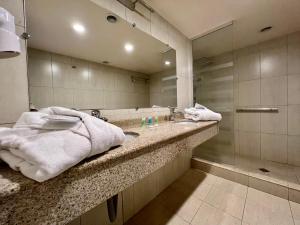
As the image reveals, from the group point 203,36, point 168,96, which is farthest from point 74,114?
point 203,36

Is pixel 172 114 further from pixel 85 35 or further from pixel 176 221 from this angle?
pixel 85 35

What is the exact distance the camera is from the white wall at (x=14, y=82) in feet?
2.05

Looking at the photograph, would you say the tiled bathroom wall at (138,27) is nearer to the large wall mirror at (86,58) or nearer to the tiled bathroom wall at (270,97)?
the large wall mirror at (86,58)

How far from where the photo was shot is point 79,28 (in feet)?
3.03

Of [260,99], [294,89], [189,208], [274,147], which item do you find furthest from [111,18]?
[274,147]

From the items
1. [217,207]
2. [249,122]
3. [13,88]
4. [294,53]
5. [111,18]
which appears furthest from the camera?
[249,122]

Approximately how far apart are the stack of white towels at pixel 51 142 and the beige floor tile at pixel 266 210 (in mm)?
1380

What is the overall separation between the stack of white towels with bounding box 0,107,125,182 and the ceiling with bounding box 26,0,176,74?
0.61 metres

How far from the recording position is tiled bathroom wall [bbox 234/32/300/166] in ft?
6.01

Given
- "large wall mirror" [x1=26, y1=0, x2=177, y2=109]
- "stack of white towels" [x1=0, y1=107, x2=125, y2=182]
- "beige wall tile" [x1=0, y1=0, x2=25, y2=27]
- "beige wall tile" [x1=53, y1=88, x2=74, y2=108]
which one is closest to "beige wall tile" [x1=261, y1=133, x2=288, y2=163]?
"large wall mirror" [x1=26, y1=0, x2=177, y2=109]

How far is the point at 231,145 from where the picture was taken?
2035 millimetres

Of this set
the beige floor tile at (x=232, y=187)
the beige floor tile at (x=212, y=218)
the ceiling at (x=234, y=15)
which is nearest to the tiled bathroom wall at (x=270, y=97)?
the ceiling at (x=234, y=15)

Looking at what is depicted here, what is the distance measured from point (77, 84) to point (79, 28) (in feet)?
1.28

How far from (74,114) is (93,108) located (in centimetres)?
57
